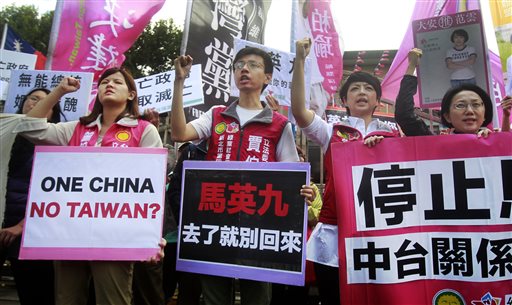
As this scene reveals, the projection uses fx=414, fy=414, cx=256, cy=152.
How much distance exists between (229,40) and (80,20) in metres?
2.16

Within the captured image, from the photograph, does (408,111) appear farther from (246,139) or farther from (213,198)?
(213,198)

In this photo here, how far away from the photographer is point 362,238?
101 inches

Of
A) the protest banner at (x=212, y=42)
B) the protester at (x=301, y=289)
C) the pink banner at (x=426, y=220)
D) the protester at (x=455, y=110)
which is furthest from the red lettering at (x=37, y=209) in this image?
the protest banner at (x=212, y=42)

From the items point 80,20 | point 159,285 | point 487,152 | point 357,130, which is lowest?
point 159,285

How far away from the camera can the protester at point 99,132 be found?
91.6 inches

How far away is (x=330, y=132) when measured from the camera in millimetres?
2875

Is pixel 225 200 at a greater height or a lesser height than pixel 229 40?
lesser

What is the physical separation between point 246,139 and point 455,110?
1.44m

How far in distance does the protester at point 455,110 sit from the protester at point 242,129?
0.84 m

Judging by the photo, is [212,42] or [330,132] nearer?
[330,132]

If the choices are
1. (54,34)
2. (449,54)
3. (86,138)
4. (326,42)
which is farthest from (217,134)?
(326,42)

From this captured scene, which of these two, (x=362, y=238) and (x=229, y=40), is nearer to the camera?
(x=362, y=238)

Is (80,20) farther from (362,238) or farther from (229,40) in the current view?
(362,238)

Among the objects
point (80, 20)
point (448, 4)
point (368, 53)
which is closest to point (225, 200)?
point (80, 20)
